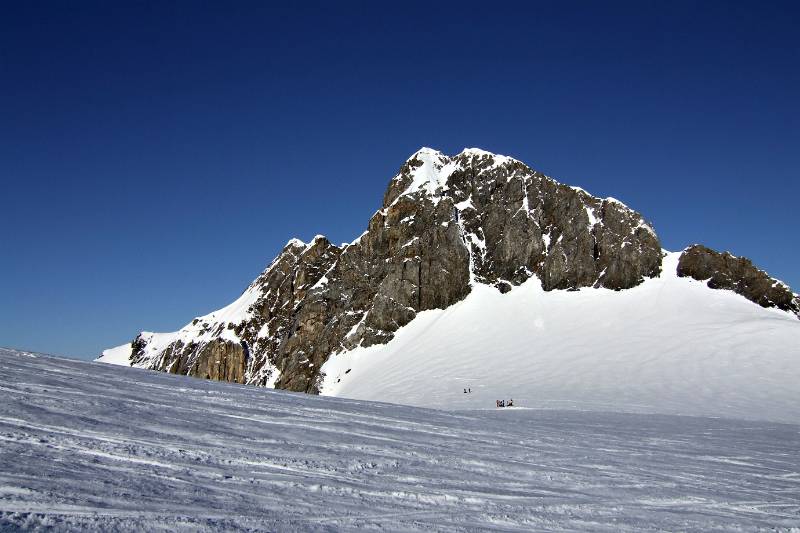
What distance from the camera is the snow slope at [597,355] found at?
4791 cm

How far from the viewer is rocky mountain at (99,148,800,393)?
95.1 meters

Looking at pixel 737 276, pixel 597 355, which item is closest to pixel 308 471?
pixel 597 355

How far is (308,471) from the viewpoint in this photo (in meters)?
9.45

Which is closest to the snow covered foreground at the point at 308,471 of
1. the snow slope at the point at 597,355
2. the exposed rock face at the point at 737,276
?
the snow slope at the point at 597,355

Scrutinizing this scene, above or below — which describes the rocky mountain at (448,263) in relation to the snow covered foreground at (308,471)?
above

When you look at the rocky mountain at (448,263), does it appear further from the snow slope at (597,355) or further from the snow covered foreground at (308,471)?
the snow covered foreground at (308,471)

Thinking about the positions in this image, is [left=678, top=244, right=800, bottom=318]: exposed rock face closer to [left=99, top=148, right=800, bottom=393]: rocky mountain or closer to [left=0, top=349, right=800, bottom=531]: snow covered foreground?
[left=99, top=148, right=800, bottom=393]: rocky mountain

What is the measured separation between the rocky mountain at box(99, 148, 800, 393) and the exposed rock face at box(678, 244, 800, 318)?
0.14 m

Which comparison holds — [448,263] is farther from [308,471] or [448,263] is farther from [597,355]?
[308,471]

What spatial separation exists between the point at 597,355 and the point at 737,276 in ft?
114

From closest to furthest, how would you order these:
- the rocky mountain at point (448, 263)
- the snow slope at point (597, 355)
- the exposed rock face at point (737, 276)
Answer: the snow slope at point (597, 355) < the exposed rock face at point (737, 276) < the rocky mountain at point (448, 263)

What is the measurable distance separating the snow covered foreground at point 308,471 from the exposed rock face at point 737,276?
78.9 meters

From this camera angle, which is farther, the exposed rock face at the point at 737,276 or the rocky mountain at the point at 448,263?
the rocky mountain at the point at 448,263

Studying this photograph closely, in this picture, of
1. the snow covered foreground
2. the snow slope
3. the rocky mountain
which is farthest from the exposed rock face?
the snow covered foreground
